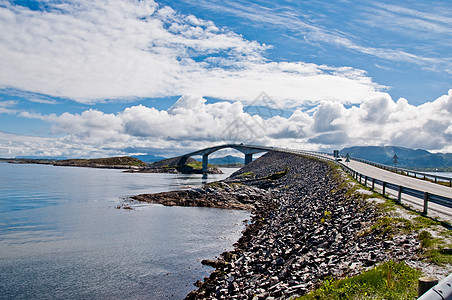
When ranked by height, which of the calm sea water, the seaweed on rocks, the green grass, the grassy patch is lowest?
the calm sea water

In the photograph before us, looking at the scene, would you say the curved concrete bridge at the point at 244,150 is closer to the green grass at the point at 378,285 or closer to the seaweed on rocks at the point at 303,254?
the seaweed on rocks at the point at 303,254

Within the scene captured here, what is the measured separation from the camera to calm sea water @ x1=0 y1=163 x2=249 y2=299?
16875 mm

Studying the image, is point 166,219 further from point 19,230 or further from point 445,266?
point 445,266

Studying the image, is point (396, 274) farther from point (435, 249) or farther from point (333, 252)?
point (333, 252)

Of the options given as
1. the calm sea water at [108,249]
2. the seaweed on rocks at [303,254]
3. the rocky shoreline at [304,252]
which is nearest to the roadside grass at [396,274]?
the rocky shoreline at [304,252]

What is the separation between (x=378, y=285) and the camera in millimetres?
9320

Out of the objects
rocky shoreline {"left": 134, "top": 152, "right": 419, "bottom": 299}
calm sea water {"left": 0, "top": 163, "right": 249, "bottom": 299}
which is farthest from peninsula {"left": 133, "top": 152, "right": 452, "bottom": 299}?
calm sea water {"left": 0, "top": 163, "right": 249, "bottom": 299}

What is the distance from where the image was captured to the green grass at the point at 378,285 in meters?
8.70

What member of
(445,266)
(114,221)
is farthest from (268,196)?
(445,266)

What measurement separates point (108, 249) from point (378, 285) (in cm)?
2003

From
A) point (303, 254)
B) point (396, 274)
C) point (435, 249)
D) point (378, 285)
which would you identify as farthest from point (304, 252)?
point (378, 285)

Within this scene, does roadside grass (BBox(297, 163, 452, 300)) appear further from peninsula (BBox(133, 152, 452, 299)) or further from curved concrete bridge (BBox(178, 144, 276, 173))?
curved concrete bridge (BBox(178, 144, 276, 173))

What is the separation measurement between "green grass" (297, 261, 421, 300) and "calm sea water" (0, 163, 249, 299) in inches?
338

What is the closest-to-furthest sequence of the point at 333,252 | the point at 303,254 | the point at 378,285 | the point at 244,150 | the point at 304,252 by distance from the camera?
1. the point at 378,285
2. the point at 333,252
3. the point at 303,254
4. the point at 304,252
5. the point at 244,150
